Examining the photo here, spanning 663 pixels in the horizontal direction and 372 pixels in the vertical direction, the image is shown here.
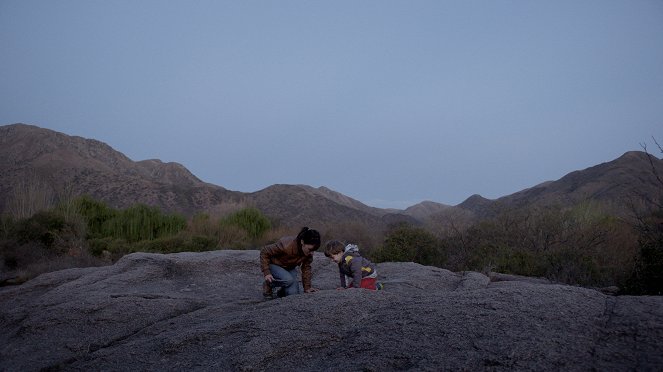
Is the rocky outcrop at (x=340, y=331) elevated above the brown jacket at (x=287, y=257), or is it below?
below

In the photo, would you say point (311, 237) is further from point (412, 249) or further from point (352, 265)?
point (412, 249)

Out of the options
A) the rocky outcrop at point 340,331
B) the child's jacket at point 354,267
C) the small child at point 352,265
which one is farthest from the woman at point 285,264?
the rocky outcrop at point 340,331

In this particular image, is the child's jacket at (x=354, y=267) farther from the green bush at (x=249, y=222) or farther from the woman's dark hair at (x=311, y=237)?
the green bush at (x=249, y=222)

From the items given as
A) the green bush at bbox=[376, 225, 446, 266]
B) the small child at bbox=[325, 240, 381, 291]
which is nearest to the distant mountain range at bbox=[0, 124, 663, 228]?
the green bush at bbox=[376, 225, 446, 266]

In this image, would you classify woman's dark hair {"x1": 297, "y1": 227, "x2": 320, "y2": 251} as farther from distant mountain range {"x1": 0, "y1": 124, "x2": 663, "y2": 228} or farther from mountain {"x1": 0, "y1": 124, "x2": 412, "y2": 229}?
mountain {"x1": 0, "y1": 124, "x2": 412, "y2": 229}

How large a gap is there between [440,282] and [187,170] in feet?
164

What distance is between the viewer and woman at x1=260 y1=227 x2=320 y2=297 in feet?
22.8

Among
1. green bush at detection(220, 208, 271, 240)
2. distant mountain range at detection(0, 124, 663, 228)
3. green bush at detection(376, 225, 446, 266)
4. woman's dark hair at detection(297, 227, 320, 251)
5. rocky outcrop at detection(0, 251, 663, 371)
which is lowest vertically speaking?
rocky outcrop at detection(0, 251, 663, 371)

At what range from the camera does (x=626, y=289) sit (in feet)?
25.4

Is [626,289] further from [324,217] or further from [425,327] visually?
[324,217]

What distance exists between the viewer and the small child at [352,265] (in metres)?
6.86

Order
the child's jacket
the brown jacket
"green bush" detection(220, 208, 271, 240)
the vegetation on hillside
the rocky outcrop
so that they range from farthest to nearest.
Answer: "green bush" detection(220, 208, 271, 240), the vegetation on hillside, the brown jacket, the child's jacket, the rocky outcrop

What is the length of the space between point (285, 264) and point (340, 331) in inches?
103

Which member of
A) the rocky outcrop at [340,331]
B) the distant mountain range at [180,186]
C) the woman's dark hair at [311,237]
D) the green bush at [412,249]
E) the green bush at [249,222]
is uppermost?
the distant mountain range at [180,186]
